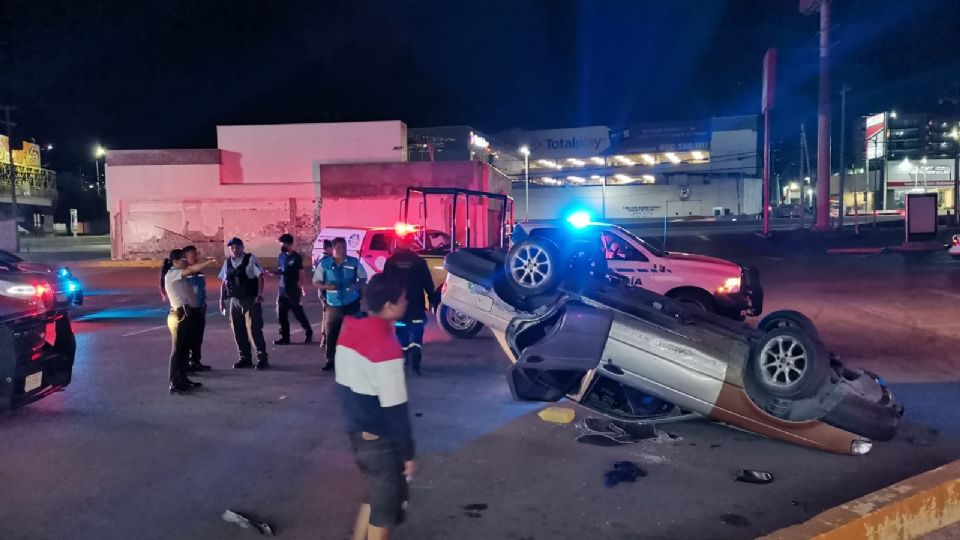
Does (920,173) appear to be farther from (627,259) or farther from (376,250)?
(627,259)

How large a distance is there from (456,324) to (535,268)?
5215 mm

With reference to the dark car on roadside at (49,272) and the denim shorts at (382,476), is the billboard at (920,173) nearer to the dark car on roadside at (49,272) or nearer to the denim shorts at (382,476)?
the dark car on roadside at (49,272)

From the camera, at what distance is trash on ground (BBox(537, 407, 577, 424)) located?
6832 millimetres

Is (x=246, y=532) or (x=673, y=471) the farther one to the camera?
(x=673, y=471)

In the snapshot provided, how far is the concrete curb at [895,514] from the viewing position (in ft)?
13.4

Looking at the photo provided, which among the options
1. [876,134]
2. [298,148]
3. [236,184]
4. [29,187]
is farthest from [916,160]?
[29,187]

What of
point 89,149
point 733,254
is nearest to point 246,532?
point 733,254

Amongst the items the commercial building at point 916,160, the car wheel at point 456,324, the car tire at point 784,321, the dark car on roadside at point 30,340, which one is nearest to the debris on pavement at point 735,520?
the car tire at point 784,321

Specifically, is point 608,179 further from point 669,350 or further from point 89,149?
point 669,350

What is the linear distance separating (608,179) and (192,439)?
65.9m

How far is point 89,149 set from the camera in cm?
8238

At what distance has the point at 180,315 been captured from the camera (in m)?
8.20

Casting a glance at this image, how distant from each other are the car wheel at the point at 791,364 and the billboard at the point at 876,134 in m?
51.0

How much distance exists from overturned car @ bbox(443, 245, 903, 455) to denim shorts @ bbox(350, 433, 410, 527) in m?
2.52
